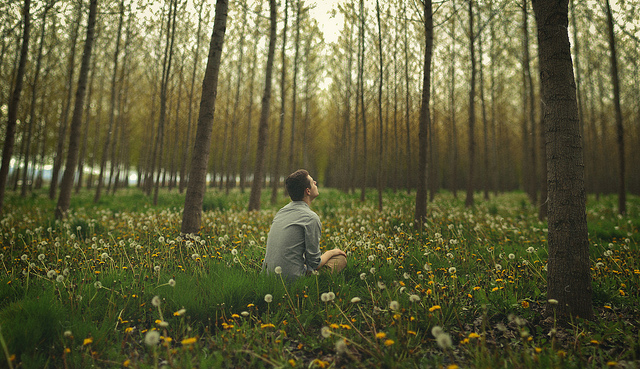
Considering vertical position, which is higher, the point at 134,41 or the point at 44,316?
the point at 134,41

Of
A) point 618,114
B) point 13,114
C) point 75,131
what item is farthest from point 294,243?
point 618,114

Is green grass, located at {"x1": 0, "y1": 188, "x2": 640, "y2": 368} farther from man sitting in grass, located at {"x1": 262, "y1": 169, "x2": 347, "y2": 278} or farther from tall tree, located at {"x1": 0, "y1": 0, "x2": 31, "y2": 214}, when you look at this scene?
tall tree, located at {"x1": 0, "y1": 0, "x2": 31, "y2": 214}

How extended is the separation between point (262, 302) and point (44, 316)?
169cm

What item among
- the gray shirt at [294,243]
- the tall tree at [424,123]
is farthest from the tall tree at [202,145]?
the tall tree at [424,123]

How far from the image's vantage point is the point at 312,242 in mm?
3232

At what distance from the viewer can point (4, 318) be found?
93.2 inches

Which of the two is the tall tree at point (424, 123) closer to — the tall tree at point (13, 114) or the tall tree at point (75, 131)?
the tall tree at point (75, 131)

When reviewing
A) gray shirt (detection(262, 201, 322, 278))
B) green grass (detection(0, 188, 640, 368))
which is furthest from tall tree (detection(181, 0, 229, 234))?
gray shirt (detection(262, 201, 322, 278))

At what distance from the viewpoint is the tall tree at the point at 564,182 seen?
8.75ft

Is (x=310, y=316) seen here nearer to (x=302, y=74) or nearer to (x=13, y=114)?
(x=13, y=114)

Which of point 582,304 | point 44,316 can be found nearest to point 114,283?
point 44,316

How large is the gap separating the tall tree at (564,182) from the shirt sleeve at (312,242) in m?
2.18

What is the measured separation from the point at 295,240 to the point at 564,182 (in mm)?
2521

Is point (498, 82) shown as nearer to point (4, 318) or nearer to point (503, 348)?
point (503, 348)
